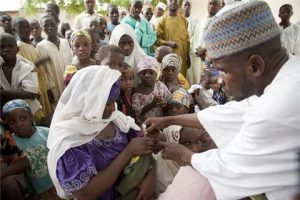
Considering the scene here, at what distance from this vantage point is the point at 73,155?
1934 millimetres

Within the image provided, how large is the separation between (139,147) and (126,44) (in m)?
2.62

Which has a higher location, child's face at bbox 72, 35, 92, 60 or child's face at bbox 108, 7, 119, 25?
child's face at bbox 108, 7, 119, 25

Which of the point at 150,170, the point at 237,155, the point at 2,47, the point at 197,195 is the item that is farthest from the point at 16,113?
the point at 237,155

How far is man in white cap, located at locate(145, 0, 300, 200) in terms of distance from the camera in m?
1.41

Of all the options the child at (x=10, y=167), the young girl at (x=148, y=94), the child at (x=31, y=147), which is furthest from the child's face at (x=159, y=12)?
the child at (x=10, y=167)

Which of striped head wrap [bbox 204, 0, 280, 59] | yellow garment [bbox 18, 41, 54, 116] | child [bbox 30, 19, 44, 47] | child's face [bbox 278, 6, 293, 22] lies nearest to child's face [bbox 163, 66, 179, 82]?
yellow garment [bbox 18, 41, 54, 116]

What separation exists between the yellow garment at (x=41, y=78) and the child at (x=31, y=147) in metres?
1.26

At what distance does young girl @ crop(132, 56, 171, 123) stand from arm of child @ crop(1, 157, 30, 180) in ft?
4.43

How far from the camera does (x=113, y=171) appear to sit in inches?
78.3

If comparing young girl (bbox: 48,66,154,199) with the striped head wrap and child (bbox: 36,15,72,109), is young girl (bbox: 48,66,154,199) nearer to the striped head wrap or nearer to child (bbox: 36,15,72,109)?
the striped head wrap

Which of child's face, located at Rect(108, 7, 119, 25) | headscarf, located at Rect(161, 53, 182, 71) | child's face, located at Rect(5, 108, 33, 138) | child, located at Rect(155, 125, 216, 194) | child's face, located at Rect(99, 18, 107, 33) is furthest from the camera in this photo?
child's face, located at Rect(108, 7, 119, 25)

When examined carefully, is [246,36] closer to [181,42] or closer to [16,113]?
[16,113]

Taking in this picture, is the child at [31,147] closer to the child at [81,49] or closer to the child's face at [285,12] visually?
the child at [81,49]

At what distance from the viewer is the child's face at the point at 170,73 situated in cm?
443
